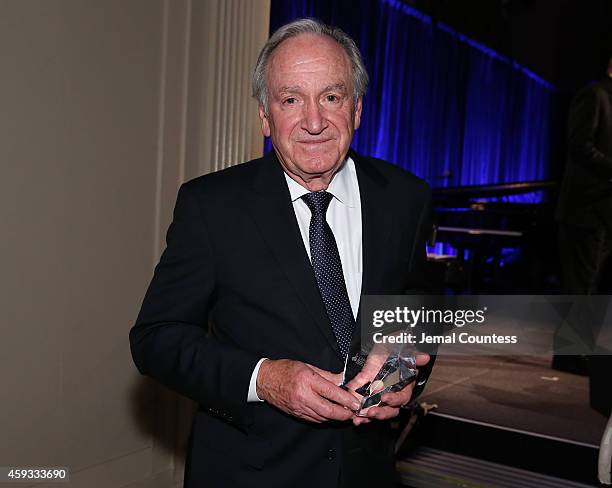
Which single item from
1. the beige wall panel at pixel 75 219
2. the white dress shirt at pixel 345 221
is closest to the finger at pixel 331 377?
the white dress shirt at pixel 345 221

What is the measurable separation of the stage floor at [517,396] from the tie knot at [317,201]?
2302mm

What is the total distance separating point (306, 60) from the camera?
1.51 metres

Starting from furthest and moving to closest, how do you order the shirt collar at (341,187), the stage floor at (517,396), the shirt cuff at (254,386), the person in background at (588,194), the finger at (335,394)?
the person in background at (588,194) < the stage floor at (517,396) < the shirt collar at (341,187) < the shirt cuff at (254,386) < the finger at (335,394)

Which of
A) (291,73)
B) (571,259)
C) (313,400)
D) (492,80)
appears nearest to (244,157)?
(291,73)

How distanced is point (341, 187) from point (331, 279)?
245 mm

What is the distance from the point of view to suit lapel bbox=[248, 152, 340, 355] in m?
1.47

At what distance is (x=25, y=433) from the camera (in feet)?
7.93

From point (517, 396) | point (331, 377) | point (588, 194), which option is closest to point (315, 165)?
point (331, 377)

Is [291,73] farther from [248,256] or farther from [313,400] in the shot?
[313,400]

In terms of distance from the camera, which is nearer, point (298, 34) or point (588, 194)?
point (298, 34)

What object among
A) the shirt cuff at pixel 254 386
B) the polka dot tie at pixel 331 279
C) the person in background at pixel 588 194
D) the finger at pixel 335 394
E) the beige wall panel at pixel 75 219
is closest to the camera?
the finger at pixel 335 394

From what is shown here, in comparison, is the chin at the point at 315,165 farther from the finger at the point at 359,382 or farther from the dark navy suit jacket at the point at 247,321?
the finger at the point at 359,382

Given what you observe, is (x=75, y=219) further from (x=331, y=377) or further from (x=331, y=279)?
(x=331, y=377)

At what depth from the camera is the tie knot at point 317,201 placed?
159 cm
